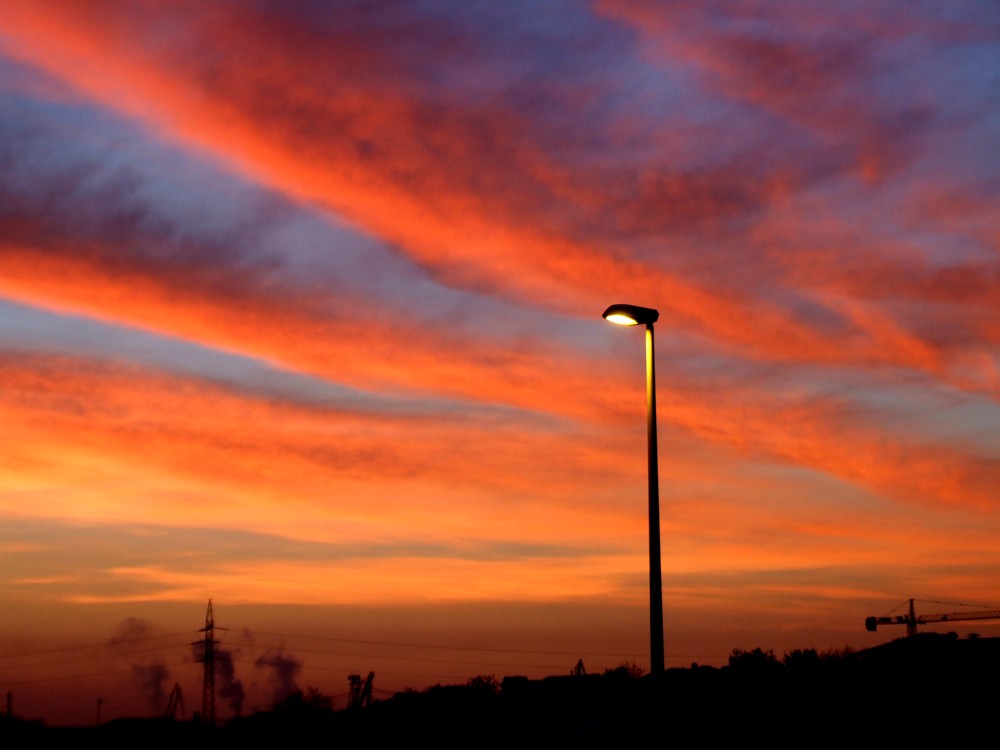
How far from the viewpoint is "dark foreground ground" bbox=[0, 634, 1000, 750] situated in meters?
23.2

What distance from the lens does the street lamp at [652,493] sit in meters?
23.1

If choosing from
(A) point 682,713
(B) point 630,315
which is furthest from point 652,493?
(A) point 682,713

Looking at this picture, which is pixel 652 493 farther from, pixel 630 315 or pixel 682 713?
pixel 682 713

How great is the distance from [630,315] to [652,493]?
12.1 feet

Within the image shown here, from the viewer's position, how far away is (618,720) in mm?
28016

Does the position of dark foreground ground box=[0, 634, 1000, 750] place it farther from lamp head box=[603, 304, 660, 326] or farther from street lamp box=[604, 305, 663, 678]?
lamp head box=[603, 304, 660, 326]

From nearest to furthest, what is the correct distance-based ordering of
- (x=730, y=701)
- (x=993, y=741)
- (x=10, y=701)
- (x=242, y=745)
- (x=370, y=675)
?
(x=993, y=741) → (x=730, y=701) → (x=242, y=745) → (x=370, y=675) → (x=10, y=701)

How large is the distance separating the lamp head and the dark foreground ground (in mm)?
7501

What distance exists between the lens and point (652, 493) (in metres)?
23.5

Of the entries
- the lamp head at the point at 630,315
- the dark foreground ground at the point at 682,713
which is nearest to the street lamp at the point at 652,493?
the lamp head at the point at 630,315

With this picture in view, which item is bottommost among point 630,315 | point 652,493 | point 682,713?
point 682,713

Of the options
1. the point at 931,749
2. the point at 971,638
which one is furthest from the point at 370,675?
the point at 931,749

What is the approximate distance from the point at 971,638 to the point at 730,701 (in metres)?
12.9

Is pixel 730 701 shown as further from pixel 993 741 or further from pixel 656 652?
pixel 993 741
